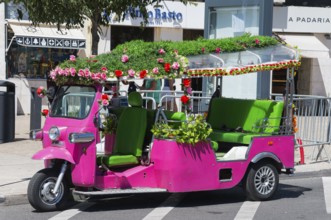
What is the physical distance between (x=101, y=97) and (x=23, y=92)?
520 inches

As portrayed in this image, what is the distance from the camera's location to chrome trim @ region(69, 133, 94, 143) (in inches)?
342

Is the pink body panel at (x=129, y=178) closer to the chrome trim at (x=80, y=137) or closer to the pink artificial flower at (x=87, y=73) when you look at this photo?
the chrome trim at (x=80, y=137)

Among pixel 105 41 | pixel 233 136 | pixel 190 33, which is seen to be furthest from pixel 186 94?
pixel 190 33

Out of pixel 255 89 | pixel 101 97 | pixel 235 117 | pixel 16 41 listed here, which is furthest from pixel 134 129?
pixel 16 41

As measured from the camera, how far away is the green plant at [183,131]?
9.14 m

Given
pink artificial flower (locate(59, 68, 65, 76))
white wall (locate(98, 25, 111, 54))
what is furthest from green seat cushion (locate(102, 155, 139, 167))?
white wall (locate(98, 25, 111, 54))

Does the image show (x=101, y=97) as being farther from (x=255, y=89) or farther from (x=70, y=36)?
(x=70, y=36)

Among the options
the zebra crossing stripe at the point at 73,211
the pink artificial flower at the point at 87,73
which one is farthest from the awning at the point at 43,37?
the pink artificial flower at the point at 87,73

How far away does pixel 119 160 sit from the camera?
9.21 metres

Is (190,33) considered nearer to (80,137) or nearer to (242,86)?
(242,86)

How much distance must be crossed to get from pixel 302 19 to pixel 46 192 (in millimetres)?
18058

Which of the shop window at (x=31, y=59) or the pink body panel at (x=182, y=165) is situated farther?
the shop window at (x=31, y=59)

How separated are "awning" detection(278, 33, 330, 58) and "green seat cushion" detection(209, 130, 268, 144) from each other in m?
13.8

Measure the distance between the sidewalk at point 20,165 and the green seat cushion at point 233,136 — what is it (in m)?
2.65
